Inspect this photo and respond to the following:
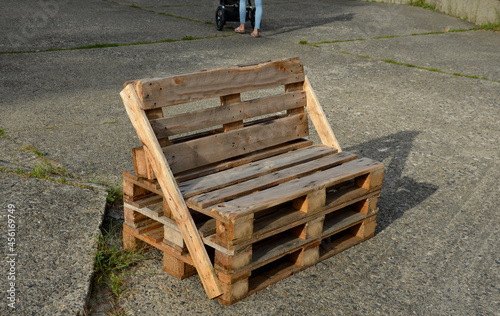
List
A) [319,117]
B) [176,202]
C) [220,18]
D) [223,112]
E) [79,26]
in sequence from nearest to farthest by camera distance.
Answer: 1. [176,202]
2. [223,112]
3. [319,117]
4. [79,26]
5. [220,18]

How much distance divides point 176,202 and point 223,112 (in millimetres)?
744

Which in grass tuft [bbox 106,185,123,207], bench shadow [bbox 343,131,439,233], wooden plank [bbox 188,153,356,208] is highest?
wooden plank [bbox 188,153,356,208]

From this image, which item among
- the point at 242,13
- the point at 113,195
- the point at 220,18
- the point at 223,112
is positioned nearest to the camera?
the point at 223,112

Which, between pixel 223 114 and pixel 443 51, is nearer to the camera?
pixel 223 114

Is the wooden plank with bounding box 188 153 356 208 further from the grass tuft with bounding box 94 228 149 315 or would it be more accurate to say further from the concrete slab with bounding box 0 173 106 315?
the concrete slab with bounding box 0 173 106 315

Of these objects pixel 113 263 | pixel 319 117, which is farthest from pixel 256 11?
pixel 113 263

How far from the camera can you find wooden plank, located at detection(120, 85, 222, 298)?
9.88ft

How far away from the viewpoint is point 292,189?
3.25 m

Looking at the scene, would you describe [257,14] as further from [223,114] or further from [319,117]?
[223,114]

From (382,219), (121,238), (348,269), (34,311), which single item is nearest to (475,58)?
(382,219)

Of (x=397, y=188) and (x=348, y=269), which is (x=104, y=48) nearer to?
(x=397, y=188)

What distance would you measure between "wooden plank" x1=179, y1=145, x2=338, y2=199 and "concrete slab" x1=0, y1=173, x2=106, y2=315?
76 centimetres

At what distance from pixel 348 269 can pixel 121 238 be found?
1.51 metres

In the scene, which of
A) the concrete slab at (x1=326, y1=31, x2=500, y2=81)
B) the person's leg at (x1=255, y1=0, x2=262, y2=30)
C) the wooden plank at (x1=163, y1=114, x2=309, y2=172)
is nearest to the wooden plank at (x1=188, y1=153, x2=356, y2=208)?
the wooden plank at (x1=163, y1=114, x2=309, y2=172)
